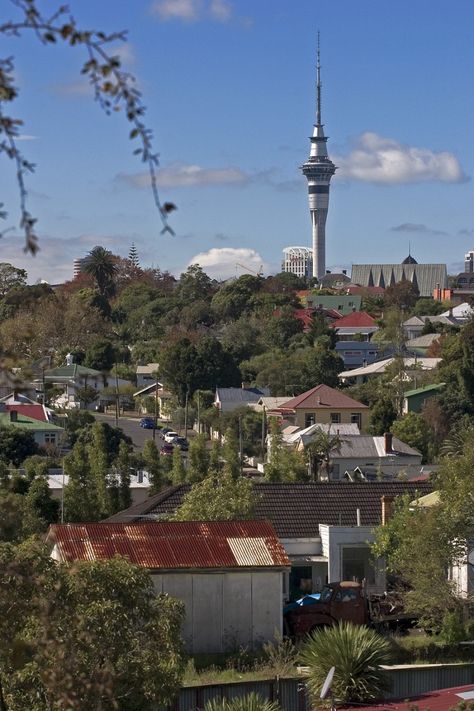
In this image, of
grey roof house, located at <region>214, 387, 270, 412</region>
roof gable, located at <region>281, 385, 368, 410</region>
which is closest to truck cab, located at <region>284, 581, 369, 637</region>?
roof gable, located at <region>281, 385, 368, 410</region>

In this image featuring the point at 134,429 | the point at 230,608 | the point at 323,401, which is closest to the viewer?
the point at 230,608

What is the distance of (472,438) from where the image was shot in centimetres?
2927

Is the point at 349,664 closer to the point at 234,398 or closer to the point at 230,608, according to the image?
the point at 230,608

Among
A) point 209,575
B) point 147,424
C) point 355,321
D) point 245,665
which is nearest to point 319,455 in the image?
point 147,424

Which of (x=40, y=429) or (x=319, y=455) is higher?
(x=40, y=429)

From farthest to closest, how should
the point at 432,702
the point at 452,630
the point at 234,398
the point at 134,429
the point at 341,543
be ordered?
the point at 234,398, the point at 134,429, the point at 341,543, the point at 452,630, the point at 432,702

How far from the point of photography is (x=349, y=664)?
59.2 feet

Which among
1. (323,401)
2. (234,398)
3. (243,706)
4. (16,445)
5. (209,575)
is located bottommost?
(243,706)

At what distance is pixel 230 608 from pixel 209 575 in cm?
71

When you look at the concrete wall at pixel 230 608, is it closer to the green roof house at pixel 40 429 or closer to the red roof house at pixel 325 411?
the green roof house at pixel 40 429

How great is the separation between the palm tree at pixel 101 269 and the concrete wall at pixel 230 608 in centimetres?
10958

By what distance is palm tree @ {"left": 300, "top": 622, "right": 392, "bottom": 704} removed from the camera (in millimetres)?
17688

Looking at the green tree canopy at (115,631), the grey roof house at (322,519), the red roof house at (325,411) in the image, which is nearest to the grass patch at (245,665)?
the green tree canopy at (115,631)

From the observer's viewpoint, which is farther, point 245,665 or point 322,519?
point 322,519
